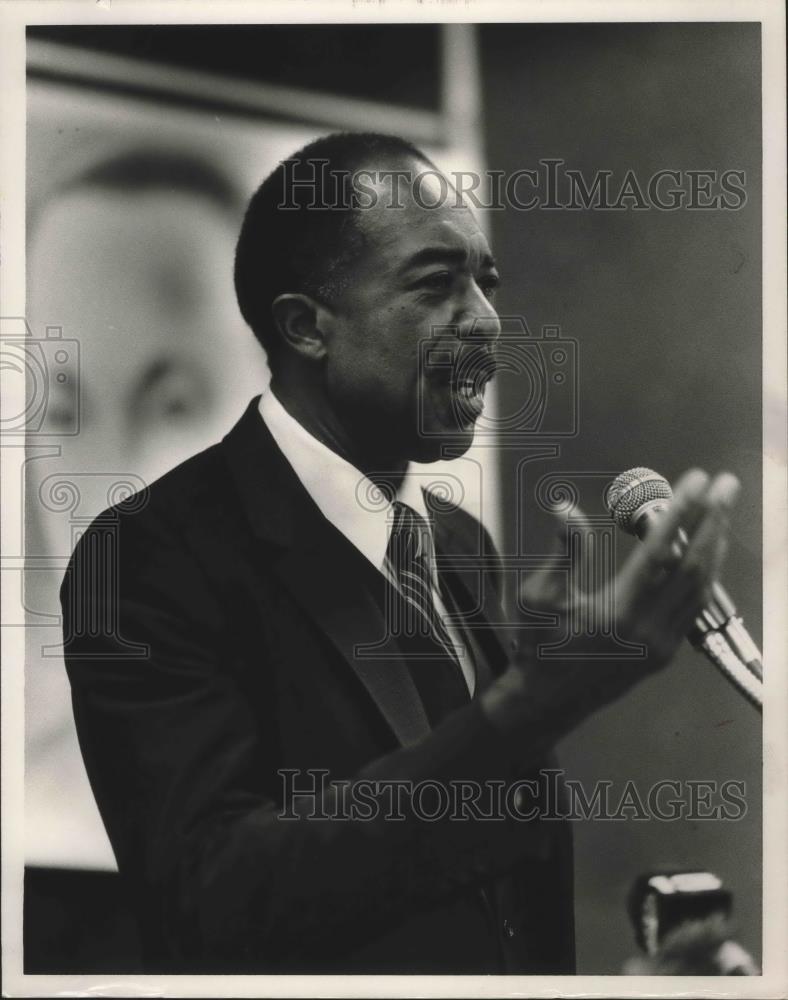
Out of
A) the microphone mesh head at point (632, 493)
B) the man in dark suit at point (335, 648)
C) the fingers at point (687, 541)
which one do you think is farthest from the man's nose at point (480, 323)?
the fingers at point (687, 541)

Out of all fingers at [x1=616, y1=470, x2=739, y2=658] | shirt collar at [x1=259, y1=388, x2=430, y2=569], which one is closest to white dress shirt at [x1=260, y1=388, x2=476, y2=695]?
shirt collar at [x1=259, y1=388, x2=430, y2=569]

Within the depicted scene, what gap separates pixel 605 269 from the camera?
2387mm

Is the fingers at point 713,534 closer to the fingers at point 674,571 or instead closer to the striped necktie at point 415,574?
the fingers at point 674,571

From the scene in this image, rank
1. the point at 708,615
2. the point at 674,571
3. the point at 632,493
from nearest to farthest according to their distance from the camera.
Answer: the point at 674,571 < the point at 708,615 < the point at 632,493

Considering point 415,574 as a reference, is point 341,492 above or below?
above

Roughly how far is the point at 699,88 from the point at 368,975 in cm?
189

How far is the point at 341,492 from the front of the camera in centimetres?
227

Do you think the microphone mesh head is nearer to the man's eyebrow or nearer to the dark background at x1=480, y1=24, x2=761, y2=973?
the dark background at x1=480, y1=24, x2=761, y2=973

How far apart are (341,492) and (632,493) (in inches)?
22.5

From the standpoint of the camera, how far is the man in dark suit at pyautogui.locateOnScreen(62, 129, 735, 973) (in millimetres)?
2158

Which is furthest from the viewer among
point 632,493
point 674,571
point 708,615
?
point 632,493

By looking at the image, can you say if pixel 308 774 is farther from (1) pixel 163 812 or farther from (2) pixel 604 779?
(2) pixel 604 779

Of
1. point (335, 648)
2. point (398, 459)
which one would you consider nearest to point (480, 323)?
point (398, 459)

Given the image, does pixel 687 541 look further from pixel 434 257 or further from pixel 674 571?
pixel 434 257
